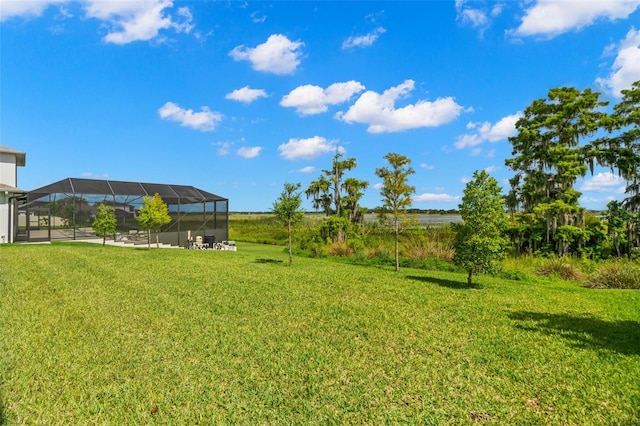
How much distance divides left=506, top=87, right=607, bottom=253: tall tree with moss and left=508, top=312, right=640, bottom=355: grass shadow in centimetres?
1227

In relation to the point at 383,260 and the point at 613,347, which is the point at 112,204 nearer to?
the point at 383,260

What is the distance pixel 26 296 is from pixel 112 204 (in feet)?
56.3

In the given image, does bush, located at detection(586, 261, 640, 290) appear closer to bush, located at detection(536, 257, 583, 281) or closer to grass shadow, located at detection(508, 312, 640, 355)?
bush, located at detection(536, 257, 583, 281)

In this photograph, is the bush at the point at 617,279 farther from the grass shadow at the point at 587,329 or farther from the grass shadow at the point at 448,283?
the grass shadow at the point at 587,329

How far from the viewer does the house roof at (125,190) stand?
70.6 ft

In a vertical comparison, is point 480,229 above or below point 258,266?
above

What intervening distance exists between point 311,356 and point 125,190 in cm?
2424

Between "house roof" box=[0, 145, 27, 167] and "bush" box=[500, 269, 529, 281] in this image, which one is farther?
"house roof" box=[0, 145, 27, 167]

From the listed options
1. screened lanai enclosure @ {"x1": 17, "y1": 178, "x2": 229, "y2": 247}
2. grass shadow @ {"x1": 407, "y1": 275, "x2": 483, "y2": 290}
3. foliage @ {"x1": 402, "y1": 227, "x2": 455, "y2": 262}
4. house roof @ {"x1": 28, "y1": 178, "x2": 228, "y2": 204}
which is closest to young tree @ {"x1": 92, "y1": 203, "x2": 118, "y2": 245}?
screened lanai enclosure @ {"x1": 17, "y1": 178, "x2": 229, "y2": 247}

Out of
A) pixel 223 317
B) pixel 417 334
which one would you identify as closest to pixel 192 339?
pixel 223 317

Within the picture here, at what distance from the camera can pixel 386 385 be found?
12.7ft

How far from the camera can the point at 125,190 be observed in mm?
24641

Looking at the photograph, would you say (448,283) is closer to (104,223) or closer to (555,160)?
(555,160)

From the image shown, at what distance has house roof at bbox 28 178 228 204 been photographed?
2153cm
